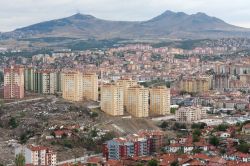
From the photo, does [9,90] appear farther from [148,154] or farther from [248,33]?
[248,33]

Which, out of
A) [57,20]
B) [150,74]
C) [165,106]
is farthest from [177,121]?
[57,20]

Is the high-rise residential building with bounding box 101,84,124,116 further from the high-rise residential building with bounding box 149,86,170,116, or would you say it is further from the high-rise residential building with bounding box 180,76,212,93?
the high-rise residential building with bounding box 180,76,212,93

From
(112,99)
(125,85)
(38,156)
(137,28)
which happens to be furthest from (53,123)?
(137,28)

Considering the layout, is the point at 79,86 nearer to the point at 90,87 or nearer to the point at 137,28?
the point at 90,87

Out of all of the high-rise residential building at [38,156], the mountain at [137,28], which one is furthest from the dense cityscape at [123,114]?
the mountain at [137,28]

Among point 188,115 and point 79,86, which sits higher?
point 79,86

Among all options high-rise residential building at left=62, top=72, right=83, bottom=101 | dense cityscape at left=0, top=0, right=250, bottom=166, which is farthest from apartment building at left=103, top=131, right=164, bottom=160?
high-rise residential building at left=62, top=72, right=83, bottom=101

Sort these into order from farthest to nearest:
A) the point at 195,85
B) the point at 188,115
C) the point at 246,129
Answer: the point at 195,85 < the point at 188,115 < the point at 246,129

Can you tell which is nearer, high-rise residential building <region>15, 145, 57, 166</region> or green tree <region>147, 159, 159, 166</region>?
green tree <region>147, 159, 159, 166</region>
